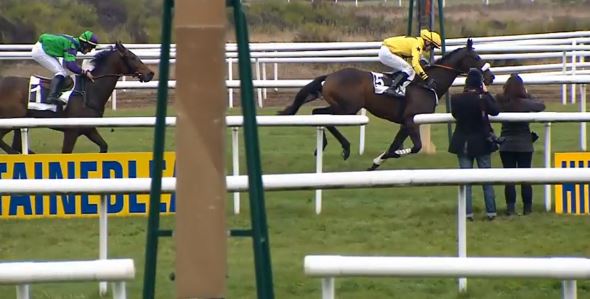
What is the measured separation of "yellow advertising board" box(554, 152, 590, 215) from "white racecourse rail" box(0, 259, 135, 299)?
496 centimetres

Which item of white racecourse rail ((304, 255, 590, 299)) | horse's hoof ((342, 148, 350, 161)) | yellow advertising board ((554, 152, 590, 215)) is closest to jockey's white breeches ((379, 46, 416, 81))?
horse's hoof ((342, 148, 350, 161))

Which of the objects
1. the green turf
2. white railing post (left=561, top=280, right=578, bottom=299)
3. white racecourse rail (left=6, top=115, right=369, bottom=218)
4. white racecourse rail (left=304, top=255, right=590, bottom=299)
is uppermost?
white racecourse rail (left=6, top=115, right=369, bottom=218)

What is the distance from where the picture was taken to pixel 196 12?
2.77 m

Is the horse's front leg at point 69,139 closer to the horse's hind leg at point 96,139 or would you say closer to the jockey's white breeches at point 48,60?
the horse's hind leg at point 96,139

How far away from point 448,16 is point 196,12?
92.0ft

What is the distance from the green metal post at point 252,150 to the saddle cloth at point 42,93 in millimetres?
8229

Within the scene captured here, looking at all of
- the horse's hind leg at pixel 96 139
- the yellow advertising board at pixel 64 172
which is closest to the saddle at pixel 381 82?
the horse's hind leg at pixel 96 139

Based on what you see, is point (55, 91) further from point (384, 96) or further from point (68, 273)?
point (68, 273)

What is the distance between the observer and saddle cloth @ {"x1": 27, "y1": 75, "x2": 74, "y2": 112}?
1104 centimetres

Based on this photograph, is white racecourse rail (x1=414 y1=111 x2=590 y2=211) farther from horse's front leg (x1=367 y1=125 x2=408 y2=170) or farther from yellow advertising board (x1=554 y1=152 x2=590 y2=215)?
horse's front leg (x1=367 y1=125 x2=408 y2=170)

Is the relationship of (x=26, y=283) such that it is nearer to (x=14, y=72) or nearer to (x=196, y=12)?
(x=196, y=12)

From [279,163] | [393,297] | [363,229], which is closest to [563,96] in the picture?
[279,163]

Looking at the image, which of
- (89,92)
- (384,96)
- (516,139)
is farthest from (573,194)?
(89,92)

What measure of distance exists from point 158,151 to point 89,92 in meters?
8.26
